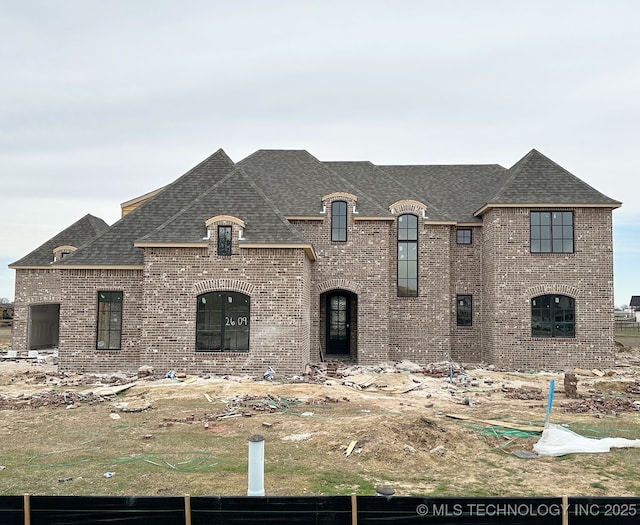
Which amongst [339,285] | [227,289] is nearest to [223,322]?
[227,289]

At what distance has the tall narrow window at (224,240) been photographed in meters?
18.4

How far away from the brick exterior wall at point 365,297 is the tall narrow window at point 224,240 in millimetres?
200

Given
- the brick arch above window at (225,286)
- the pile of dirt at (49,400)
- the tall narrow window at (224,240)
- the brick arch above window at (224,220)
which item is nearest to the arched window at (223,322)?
the brick arch above window at (225,286)

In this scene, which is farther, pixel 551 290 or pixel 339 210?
pixel 339 210

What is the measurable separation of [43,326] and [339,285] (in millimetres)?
17709

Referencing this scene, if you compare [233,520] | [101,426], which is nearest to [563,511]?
[233,520]

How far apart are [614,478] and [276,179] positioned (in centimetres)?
1969

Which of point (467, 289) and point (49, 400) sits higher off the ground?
point (467, 289)

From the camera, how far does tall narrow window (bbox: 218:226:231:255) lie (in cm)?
1839

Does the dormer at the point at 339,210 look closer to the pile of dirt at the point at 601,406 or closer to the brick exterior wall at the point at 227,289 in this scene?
the brick exterior wall at the point at 227,289

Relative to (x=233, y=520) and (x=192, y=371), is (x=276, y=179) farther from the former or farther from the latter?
(x=233, y=520)

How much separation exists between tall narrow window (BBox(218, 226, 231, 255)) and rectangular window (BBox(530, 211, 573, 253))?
12.5m

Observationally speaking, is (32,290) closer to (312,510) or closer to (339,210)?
(339,210)

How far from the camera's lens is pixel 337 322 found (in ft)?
79.6
